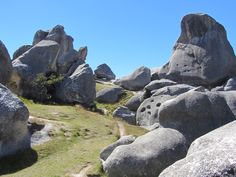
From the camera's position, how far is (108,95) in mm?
62906

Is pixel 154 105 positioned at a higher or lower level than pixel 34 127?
lower

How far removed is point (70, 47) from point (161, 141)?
156ft

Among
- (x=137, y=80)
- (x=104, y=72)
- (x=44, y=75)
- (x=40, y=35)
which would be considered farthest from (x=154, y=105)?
(x=104, y=72)

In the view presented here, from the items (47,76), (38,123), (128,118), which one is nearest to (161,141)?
(38,123)

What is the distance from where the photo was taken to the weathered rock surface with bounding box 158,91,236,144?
2788 cm

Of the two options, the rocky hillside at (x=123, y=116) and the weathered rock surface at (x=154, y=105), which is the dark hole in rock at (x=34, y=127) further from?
the weathered rock surface at (x=154, y=105)

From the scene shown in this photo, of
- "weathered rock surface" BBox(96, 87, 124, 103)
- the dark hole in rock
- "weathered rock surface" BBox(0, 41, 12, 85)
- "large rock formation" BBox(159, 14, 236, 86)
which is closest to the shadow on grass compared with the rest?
the dark hole in rock

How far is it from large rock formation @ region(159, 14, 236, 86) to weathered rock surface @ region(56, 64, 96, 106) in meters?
17.0

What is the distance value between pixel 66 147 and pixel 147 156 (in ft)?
36.6

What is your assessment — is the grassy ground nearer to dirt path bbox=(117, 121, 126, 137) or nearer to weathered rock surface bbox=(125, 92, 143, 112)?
dirt path bbox=(117, 121, 126, 137)

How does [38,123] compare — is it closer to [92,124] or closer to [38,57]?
[92,124]

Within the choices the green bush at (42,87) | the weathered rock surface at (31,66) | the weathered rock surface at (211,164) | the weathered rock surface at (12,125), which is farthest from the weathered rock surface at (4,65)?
the weathered rock surface at (211,164)

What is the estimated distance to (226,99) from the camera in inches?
1134

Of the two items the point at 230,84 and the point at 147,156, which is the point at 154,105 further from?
the point at 147,156
